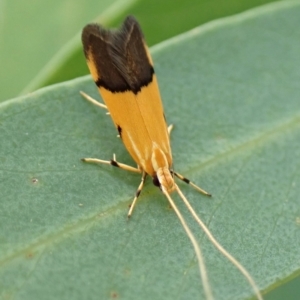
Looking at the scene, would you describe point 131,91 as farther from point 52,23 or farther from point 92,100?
point 52,23

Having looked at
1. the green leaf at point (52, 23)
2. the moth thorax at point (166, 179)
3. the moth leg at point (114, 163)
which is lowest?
the moth thorax at point (166, 179)

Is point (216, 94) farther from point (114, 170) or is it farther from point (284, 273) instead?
point (284, 273)

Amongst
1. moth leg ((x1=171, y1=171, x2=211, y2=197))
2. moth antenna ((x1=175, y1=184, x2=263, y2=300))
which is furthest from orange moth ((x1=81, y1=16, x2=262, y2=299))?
moth antenna ((x1=175, y1=184, x2=263, y2=300))

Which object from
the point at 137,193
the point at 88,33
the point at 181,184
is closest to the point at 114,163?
the point at 137,193

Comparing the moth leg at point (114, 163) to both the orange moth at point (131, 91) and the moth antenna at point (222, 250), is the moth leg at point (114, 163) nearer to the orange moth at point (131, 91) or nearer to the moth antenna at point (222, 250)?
the orange moth at point (131, 91)

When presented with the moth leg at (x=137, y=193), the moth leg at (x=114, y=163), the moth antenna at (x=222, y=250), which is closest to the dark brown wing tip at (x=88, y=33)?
the moth leg at (x=114, y=163)

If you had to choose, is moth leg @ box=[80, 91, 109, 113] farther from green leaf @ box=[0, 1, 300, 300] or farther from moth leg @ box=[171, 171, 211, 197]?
moth leg @ box=[171, 171, 211, 197]

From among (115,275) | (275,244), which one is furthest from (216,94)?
(115,275)
